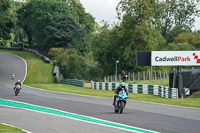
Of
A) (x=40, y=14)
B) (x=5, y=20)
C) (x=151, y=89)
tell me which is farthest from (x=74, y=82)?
(x=40, y=14)

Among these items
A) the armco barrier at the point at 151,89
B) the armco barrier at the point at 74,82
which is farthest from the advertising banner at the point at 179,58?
the armco barrier at the point at 74,82

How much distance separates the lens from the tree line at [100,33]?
74.6 m

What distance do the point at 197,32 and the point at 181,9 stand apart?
10663mm

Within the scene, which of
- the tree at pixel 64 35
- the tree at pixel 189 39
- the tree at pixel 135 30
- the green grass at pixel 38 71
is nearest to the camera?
the green grass at pixel 38 71

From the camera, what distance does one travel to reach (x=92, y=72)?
86.4 metres

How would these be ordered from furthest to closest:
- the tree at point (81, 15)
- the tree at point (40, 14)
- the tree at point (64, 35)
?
1. the tree at point (81, 15)
2. the tree at point (40, 14)
3. the tree at point (64, 35)

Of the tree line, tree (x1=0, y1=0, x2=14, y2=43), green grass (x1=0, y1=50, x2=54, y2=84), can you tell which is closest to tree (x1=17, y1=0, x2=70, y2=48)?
the tree line

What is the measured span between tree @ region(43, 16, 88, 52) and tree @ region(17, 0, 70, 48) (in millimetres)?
2080

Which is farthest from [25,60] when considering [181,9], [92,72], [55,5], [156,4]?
[181,9]

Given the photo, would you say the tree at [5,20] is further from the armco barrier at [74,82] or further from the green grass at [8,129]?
the green grass at [8,129]

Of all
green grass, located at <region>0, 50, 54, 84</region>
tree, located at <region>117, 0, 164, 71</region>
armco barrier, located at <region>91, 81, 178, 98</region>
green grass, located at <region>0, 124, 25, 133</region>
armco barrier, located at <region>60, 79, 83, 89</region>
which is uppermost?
tree, located at <region>117, 0, 164, 71</region>

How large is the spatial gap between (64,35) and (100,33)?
6.98m

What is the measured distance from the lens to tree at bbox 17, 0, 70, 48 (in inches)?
3674

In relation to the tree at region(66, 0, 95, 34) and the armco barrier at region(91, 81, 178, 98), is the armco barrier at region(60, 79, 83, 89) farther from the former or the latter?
the tree at region(66, 0, 95, 34)
